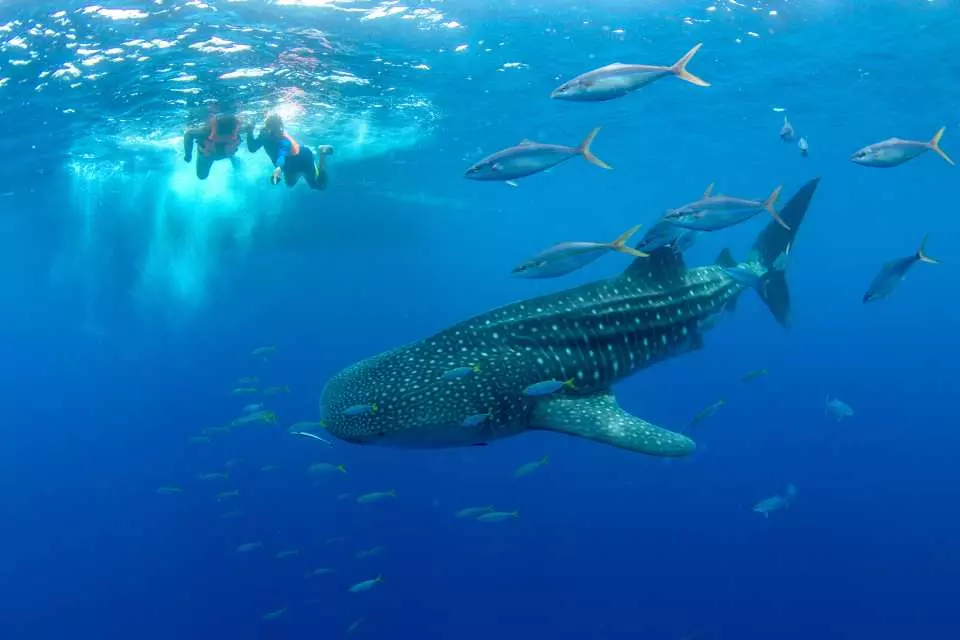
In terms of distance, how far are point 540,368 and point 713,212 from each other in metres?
2.55

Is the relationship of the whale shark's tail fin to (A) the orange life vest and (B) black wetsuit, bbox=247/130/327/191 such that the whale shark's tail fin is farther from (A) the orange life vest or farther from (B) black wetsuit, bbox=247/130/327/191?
(A) the orange life vest

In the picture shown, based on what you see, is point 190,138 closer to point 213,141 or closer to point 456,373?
point 213,141

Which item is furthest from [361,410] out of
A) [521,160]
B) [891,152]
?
[891,152]

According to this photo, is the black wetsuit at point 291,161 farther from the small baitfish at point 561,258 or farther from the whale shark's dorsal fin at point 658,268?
the whale shark's dorsal fin at point 658,268

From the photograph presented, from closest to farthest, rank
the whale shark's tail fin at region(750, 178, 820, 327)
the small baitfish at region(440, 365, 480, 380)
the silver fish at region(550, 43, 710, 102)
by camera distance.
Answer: the small baitfish at region(440, 365, 480, 380) → the silver fish at region(550, 43, 710, 102) → the whale shark's tail fin at region(750, 178, 820, 327)

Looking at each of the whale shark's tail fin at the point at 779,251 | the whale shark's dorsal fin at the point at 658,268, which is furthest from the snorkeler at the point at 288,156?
the whale shark's tail fin at the point at 779,251

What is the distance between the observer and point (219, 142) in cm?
1905

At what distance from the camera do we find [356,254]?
174 ft

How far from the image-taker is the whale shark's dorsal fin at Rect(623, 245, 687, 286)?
6051 mm

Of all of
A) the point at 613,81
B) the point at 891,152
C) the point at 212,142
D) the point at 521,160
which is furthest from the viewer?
the point at 212,142

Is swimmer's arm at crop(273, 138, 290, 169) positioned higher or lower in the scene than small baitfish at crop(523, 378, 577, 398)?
higher

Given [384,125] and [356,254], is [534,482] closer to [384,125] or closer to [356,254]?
[384,125]

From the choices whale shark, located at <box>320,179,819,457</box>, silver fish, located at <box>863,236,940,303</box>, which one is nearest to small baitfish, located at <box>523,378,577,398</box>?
whale shark, located at <box>320,179,819,457</box>

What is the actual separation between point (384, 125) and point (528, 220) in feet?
167
